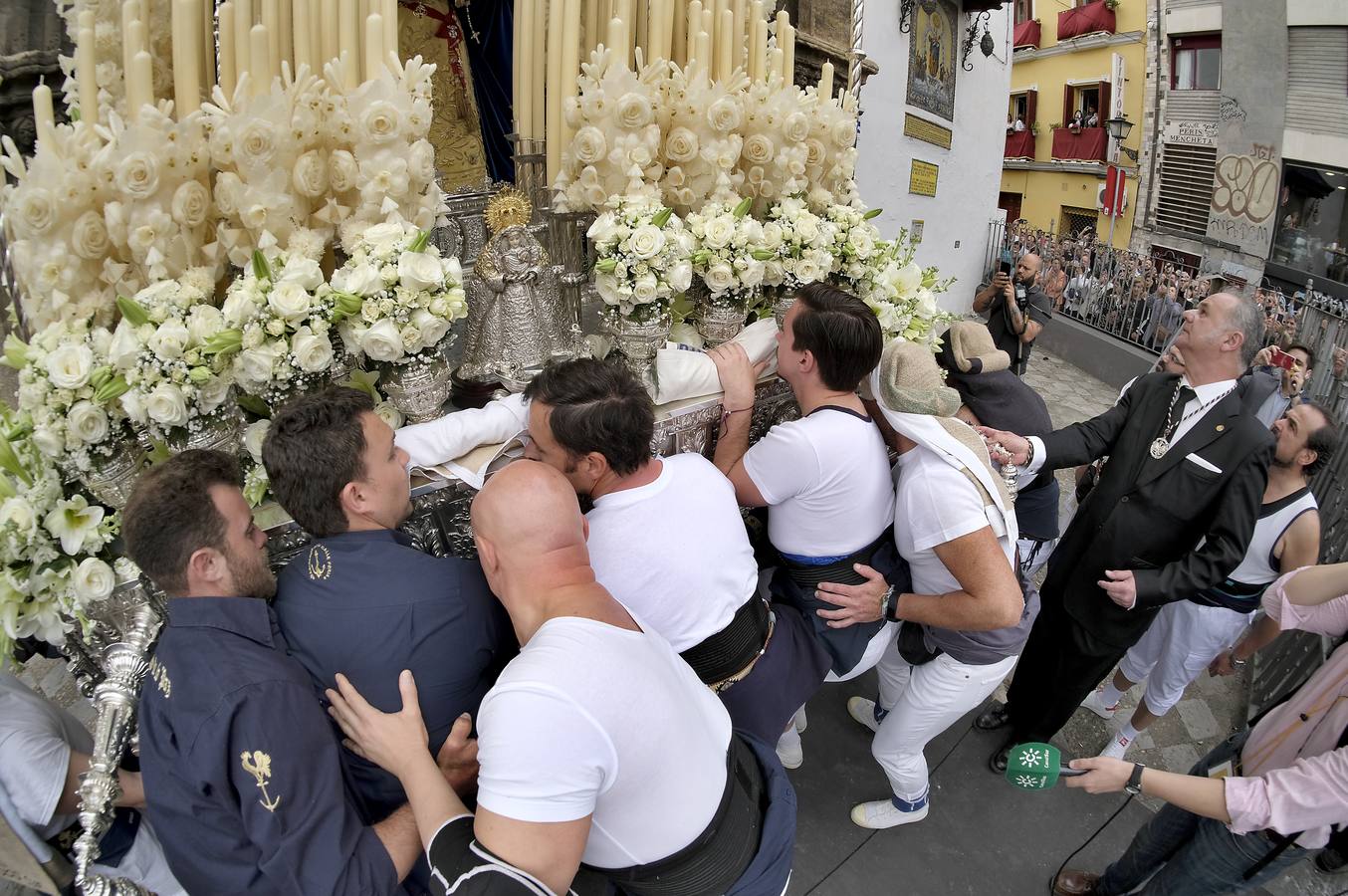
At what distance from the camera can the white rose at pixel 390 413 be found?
84.2 inches

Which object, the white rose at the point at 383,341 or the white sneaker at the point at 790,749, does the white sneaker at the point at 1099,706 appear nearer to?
the white sneaker at the point at 790,749

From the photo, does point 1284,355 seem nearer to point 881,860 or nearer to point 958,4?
point 881,860

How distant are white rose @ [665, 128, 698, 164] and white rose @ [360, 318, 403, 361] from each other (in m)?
1.19

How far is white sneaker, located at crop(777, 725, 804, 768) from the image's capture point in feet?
10.3

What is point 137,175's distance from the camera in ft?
5.60

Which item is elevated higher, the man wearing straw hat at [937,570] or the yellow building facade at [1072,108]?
the yellow building facade at [1072,108]

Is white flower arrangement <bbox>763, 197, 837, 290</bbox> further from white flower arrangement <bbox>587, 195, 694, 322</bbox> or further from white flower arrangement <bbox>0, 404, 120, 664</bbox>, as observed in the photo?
white flower arrangement <bbox>0, 404, 120, 664</bbox>

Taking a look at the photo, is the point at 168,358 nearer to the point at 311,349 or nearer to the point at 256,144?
the point at 311,349

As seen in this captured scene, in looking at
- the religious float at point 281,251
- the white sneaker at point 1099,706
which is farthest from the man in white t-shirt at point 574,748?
the white sneaker at point 1099,706

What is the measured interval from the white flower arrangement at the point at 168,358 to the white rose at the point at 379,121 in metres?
0.63

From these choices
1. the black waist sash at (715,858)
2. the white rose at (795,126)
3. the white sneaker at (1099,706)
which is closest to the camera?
the black waist sash at (715,858)

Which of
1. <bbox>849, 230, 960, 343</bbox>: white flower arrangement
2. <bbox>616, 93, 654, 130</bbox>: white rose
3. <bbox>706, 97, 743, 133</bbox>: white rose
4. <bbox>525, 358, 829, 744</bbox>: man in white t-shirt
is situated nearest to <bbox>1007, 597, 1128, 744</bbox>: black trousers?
<bbox>849, 230, 960, 343</bbox>: white flower arrangement

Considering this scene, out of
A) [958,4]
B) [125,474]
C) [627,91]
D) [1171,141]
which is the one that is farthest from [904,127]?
[1171,141]

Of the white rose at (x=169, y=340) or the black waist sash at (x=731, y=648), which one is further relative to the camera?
the black waist sash at (x=731, y=648)
